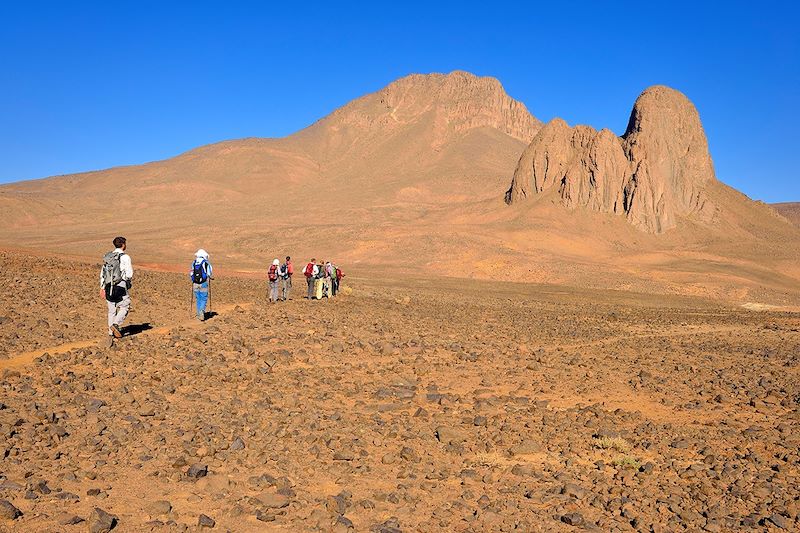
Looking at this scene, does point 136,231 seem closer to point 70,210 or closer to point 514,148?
point 70,210

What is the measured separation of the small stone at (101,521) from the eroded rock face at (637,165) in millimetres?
77575

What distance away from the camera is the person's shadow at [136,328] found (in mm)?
14469

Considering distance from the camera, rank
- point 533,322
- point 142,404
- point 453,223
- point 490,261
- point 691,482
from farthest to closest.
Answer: point 453,223 → point 490,261 → point 533,322 → point 142,404 → point 691,482

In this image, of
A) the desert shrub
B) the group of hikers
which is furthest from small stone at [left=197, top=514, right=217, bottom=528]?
the group of hikers

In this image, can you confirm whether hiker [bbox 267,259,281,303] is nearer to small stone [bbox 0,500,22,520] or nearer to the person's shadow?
the person's shadow

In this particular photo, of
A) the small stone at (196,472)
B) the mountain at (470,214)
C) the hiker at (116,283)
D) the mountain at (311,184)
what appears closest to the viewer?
the small stone at (196,472)

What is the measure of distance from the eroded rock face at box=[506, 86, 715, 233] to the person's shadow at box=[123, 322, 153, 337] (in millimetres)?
69326

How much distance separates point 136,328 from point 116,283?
2853mm

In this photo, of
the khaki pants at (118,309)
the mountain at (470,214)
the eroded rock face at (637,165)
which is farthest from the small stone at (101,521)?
the eroded rock face at (637,165)

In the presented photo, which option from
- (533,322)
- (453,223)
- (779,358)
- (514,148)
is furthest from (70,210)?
(779,358)

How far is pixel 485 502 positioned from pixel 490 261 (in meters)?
54.2

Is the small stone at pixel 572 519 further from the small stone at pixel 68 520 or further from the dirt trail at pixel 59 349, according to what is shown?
the dirt trail at pixel 59 349

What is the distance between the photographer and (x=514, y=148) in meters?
161

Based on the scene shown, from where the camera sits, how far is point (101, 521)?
228 inches
